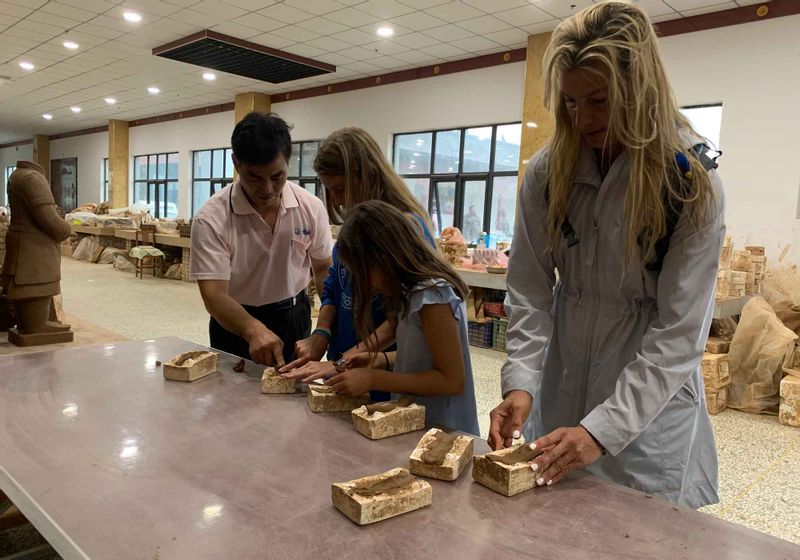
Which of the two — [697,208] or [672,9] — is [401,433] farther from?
[672,9]

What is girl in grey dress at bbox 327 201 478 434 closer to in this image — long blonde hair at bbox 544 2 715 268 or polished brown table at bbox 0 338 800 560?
polished brown table at bbox 0 338 800 560

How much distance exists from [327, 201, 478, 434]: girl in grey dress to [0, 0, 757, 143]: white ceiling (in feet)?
17.0

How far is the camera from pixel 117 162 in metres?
15.6

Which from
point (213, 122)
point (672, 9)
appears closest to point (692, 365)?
point (672, 9)

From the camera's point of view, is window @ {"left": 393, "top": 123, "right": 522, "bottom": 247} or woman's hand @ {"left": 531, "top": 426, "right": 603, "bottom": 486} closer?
woman's hand @ {"left": 531, "top": 426, "right": 603, "bottom": 486}

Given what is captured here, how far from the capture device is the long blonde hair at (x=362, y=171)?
1819 millimetres

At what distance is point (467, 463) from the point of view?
3.91 ft

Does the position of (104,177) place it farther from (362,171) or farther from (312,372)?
(312,372)

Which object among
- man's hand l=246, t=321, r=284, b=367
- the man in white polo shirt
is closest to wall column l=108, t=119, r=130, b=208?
the man in white polo shirt

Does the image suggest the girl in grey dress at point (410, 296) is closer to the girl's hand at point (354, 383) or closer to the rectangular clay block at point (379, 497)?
the girl's hand at point (354, 383)

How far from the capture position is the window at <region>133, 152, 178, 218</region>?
1453 centimetres

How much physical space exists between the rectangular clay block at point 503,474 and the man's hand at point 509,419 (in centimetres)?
10

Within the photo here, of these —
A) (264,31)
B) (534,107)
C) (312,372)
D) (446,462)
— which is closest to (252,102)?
(264,31)

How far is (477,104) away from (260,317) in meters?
6.54
